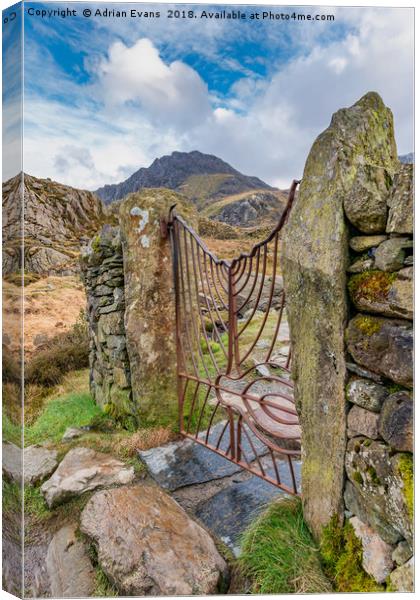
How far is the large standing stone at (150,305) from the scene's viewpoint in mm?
3779

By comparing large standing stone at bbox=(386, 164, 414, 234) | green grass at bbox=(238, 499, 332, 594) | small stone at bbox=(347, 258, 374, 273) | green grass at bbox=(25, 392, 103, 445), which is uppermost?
large standing stone at bbox=(386, 164, 414, 234)

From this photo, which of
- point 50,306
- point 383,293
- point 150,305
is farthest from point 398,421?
point 50,306

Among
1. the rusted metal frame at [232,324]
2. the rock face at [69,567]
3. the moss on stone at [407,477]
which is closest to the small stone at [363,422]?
the moss on stone at [407,477]

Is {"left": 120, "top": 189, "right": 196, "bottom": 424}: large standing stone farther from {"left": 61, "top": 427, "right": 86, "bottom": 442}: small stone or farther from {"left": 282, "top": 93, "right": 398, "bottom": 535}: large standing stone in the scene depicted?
{"left": 282, "top": 93, "right": 398, "bottom": 535}: large standing stone

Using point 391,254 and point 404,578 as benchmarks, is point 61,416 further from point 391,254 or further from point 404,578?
point 391,254

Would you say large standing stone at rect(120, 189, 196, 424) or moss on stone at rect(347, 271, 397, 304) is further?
large standing stone at rect(120, 189, 196, 424)

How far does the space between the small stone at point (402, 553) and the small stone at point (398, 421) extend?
41cm

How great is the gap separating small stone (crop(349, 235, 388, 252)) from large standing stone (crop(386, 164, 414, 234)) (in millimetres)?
94

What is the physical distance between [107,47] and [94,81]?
29 cm

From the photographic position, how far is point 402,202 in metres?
1.42

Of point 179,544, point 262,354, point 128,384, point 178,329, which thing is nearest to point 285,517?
point 179,544

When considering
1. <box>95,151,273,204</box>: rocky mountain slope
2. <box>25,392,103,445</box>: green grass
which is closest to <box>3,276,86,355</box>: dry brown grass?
<box>25,392,103,445</box>: green grass

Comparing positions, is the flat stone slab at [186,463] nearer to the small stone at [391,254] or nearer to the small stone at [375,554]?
the small stone at [375,554]

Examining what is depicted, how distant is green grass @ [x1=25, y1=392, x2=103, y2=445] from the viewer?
4238 mm
